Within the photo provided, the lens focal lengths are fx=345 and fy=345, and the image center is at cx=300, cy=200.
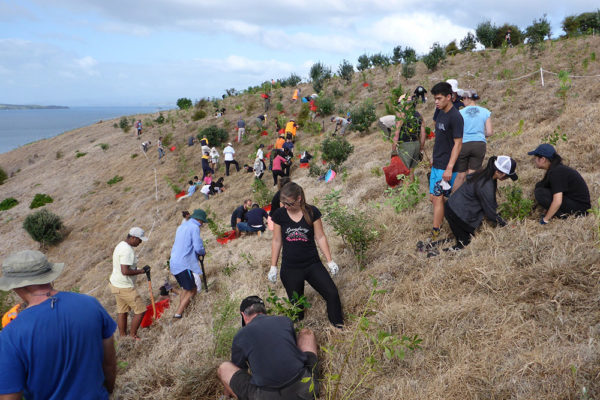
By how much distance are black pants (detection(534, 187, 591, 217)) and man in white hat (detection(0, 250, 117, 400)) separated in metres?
4.48

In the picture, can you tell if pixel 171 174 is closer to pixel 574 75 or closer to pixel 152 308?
pixel 152 308

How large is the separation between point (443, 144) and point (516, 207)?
117 cm

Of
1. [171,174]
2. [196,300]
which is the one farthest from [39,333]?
[171,174]

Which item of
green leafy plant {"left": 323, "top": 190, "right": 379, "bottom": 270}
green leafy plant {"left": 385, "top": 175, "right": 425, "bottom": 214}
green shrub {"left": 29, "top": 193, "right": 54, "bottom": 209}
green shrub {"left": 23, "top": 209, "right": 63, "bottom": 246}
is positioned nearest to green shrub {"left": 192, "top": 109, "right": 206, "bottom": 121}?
green shrub {"left": 29, "top": 193, "right": 54, "bottom": 209}

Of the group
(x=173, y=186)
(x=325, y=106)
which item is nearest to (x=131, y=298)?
(x=173, y=186)

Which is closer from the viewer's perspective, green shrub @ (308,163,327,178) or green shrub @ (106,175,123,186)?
green shrub @ (308,163,327,178)

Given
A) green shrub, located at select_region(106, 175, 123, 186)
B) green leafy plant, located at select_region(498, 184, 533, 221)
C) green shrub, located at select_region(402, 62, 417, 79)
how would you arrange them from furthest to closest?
green shrub, located at select_region(106, 175, 123, 186), green shrub, located at select_region(402, 62, 417, 79), green leafy plant, located at select_region(498, 184, 533, 221)

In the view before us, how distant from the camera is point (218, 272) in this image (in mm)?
6328

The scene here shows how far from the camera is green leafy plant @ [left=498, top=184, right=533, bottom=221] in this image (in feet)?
13.2

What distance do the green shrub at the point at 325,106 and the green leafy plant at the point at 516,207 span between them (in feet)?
44.8

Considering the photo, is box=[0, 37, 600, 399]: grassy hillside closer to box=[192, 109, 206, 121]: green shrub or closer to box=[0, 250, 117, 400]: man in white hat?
box=[0, 250, 117, 400]: man in white hat

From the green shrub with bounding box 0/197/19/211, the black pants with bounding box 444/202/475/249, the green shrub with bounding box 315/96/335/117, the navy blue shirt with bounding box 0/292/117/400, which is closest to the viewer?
the navy blue shirt with bounding box 0/292/117/400

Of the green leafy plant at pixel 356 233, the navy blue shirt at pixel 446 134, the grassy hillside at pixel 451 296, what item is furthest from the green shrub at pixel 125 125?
the navy blue shirt at pixel 446 134

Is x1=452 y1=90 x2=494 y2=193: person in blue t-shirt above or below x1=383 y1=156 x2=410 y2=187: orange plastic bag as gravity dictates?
above
